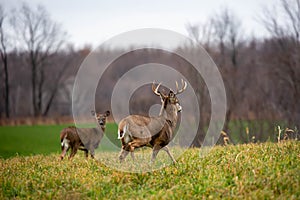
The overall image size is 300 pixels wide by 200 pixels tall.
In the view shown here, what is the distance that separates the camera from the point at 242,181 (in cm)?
714

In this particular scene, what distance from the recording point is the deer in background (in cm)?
1272

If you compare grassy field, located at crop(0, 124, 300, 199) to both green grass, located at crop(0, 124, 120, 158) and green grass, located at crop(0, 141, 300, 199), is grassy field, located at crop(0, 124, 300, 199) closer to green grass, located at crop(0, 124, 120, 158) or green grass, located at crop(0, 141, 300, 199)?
green grass, located at crop(0, 141, 300, 199)

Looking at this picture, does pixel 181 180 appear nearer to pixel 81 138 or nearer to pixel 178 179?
pixel 178 179

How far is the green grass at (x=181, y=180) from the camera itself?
696 cm

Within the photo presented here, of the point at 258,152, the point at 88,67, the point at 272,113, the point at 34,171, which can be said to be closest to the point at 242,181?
the point at 258,152

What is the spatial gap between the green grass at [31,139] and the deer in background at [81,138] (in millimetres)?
12360

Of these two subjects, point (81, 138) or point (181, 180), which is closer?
point (181, 180)

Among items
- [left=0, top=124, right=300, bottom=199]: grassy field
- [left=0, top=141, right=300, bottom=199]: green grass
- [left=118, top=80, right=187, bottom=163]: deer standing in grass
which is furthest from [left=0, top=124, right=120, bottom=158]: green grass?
[left=0, top=141, right=300, bottom=199]: green grass

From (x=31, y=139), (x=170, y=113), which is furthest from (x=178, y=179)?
(x=31, y=139)

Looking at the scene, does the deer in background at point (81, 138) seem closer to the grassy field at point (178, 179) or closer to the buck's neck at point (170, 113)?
the grassy field at point (178, 179)

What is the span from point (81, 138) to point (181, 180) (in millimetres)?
5948

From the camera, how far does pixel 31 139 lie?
115 ft

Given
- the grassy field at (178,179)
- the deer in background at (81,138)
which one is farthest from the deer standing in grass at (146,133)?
the deer in background at (81,138)

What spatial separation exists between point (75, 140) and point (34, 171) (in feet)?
12.4
